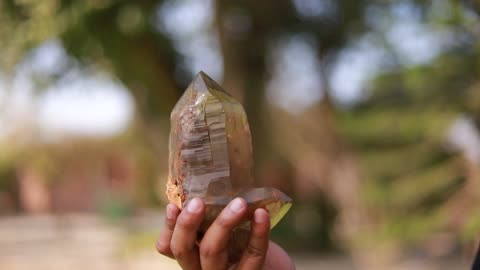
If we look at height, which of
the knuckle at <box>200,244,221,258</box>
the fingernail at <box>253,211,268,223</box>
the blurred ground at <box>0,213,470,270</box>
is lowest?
the blurred ground at <box>0,213,470,270</box>

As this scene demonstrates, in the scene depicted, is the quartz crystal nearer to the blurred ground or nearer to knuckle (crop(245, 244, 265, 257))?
knuckle (crop(245, 244, 265, 257))

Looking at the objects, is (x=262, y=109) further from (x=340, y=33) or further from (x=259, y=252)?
(x=259, y=252)

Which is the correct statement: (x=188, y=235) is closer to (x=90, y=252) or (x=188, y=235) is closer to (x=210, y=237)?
(x=210, y=237)

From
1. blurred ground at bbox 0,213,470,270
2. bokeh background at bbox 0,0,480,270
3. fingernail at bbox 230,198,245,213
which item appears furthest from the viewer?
blurred ground at bbox 0,213,470,270

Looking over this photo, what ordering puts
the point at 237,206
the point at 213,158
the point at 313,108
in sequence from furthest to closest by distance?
the point at 313,108 → the point at 213,158 → the point at 237,206

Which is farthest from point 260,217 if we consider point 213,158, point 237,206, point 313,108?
point 313,108

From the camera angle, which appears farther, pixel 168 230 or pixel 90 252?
pixel 90 252

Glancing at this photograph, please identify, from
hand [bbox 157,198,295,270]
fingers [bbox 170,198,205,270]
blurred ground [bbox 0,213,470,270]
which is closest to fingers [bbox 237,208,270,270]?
hand [bbox 157,198,295,270]

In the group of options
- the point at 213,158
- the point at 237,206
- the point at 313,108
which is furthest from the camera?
the point at 313,108

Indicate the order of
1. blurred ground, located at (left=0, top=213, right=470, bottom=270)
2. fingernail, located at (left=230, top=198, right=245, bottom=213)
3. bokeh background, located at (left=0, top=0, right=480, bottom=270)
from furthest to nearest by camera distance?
blurred ground, located at (left=0, top=213, right=470, bottom=270) → bokeh background, located at (left=0, top=0, right=480, bottom=270) → fingernail, located at (left=230, top=198, right=245, bottom=213)
